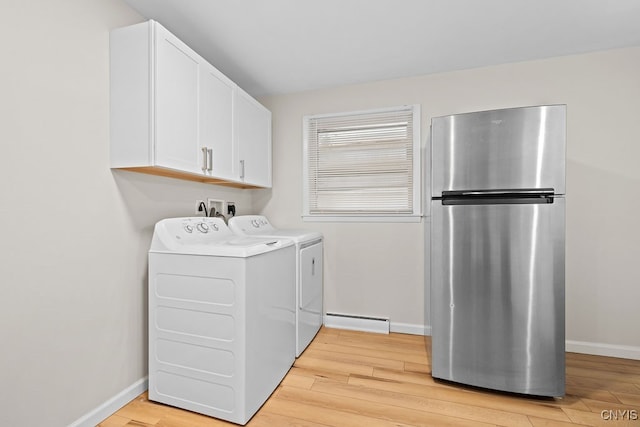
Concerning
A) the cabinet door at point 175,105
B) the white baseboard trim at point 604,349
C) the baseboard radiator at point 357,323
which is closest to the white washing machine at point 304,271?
the baseboard radiator at point 357,323

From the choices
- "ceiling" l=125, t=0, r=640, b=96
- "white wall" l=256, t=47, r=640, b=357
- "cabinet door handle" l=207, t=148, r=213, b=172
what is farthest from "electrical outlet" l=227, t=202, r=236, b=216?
"white wall" l=256, t=47, r=640, b=357

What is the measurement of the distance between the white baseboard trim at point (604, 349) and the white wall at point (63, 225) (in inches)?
124

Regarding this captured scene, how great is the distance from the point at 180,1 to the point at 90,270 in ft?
5.14

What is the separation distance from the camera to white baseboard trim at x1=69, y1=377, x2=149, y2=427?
1.44 m

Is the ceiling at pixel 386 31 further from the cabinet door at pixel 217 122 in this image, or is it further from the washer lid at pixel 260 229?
the washer lid at pixel 260 229

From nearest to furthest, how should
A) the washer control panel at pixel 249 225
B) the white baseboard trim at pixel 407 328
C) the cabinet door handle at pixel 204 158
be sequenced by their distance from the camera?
the cabinet door handle at pixel 204 158 < the washer control panel at pixel 249 225 < the white baseboard trim at pixel 407 328

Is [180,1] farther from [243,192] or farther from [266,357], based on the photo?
[266,357]

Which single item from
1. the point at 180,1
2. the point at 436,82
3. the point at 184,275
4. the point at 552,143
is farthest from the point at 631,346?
the point at 180,1

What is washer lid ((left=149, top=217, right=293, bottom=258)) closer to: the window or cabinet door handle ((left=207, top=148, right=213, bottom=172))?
cabinet door handle ((left=207, top=148, right=213, bottom=172))

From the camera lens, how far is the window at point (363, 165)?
2.65 metres

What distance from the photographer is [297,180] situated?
9.70 ft

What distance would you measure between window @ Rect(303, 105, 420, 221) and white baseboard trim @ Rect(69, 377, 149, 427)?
1.81 meters

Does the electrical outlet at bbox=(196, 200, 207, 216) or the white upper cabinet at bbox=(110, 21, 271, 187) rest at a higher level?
the white upper cabinet at bbox=(110, 21, 271, 187)

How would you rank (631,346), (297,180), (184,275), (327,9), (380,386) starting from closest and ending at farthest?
(184,275) < (327,9) < (380,386) < (631,346) < (297,180)
